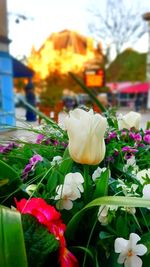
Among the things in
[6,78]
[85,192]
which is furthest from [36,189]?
[6,78]

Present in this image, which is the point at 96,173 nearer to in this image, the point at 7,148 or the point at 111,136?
the point at 111,136

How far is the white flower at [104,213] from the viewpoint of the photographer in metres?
0.51

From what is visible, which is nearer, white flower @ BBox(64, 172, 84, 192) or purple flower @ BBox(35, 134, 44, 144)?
white flower @ BBox(64, 172, 84, 192)

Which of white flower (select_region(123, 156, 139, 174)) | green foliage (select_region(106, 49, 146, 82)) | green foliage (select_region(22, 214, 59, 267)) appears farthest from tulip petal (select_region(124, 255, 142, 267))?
green foliage (select_region(106, 49, 146, 82))

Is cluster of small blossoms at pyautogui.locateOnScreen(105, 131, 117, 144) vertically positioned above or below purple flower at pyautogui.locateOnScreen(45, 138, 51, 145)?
above

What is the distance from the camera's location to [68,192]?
551 millimetres

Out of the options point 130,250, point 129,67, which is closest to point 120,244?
point 130,250

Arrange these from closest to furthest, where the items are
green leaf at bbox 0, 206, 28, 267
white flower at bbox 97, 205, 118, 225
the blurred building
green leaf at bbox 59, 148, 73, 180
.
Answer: green leaf at bbox 0, 206, 28, 267
white flower at bbox 97, 205, 118, 225
green leaf at bbox 59, 148, 73, 180
the blurred building

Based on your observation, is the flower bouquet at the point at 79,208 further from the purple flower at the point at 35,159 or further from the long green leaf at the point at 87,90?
the long green leaf at the point at 87,90

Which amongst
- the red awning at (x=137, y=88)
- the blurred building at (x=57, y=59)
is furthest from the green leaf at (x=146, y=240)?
the blurred building at (x=57, y=59)

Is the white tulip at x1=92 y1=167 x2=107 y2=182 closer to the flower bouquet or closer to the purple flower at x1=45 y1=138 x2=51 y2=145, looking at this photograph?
the flower bouquet

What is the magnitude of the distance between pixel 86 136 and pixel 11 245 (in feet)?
0.68

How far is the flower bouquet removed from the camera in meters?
0.47

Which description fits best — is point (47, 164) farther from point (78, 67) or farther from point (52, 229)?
point (78, 67)
